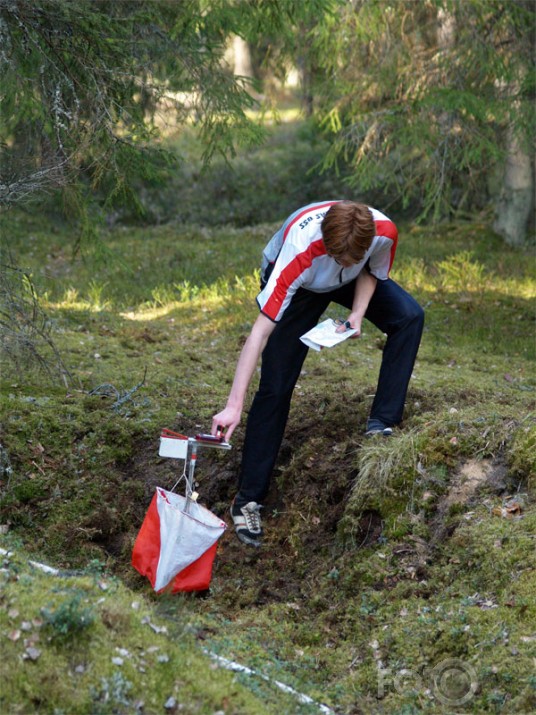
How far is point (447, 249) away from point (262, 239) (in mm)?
3297

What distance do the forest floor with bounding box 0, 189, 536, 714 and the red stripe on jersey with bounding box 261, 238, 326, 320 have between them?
3.62ft

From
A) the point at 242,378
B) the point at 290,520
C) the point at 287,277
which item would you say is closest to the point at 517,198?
the point at 290,520

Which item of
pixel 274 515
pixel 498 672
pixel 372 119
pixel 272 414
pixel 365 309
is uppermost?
pixel 372 119

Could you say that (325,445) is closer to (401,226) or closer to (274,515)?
(274,515)

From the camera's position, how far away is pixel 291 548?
16.1 feet

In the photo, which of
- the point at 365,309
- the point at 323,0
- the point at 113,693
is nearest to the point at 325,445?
the point at 365,309

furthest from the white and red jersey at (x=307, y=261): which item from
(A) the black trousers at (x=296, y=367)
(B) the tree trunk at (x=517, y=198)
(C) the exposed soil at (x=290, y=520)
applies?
(B) the tree trunk at (x=517, y=198)

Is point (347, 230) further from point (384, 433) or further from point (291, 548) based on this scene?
point (291, 548)

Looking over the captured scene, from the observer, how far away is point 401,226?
1583 centimetres

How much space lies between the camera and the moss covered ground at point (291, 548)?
3342 millimetres

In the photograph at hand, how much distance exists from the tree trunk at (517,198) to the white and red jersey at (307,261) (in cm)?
934

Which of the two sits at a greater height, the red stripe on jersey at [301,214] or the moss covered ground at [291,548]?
the red stripe on jersey at [301,214]

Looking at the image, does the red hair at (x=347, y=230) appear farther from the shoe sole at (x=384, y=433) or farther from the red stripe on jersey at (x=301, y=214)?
the shoe sole at (x=384, y=433)

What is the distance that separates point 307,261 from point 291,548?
1648 mm
